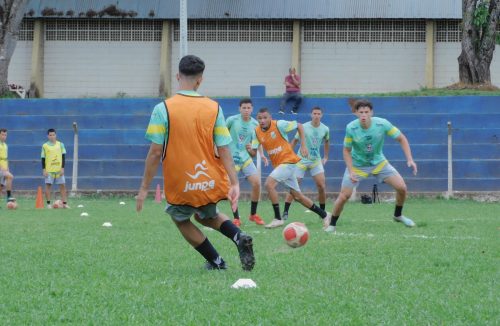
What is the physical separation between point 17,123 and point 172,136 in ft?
60.0

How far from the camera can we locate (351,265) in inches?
327

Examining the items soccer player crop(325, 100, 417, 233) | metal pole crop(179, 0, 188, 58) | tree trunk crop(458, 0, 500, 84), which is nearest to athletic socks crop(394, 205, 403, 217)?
soccer player crop(325, 100, 417, 233)

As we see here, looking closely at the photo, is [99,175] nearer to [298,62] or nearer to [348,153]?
[298,62]

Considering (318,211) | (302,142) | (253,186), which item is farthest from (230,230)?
(302,142)

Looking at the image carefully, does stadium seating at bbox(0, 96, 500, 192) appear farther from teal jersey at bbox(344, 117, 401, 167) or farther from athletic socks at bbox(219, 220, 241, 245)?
athletic socks at bbox(219, 220, 241, 245)

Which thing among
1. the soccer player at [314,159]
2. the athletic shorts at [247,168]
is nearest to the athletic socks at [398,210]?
the soccer player at [314,159]

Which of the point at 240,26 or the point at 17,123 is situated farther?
the point at 240,26

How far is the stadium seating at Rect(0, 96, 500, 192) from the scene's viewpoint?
23000 mm

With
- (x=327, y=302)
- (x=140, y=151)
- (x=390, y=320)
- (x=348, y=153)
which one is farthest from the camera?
(x=140, y=151)

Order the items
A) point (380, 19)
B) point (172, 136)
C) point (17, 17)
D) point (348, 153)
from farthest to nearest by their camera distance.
→ point (380, 19) < point (17, 17) < point (348, 153) < point (172, 136)

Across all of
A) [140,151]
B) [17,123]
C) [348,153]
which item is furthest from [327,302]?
[17,123]

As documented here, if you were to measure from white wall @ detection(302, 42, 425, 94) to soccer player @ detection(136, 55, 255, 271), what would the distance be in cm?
2519

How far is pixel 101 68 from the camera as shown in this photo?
33531mm

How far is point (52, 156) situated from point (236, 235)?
14052mm
